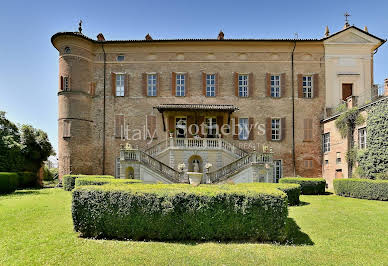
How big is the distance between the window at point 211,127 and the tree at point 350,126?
9198 mm

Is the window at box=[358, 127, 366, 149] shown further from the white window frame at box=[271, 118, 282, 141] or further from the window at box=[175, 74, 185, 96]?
the window at box=[175, 74, 185, 96]

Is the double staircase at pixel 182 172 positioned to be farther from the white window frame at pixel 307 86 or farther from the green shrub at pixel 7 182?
the white window frame at pixel 307 86

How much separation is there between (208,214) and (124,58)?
19.6m

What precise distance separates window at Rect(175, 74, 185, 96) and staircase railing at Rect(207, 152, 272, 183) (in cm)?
831

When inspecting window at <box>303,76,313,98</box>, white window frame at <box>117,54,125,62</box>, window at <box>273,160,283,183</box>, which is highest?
white window frame at <box>117,54,125,62</box>

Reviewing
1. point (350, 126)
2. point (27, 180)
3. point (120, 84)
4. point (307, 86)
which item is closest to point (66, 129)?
point (27, 180)

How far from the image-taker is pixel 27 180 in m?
21.8

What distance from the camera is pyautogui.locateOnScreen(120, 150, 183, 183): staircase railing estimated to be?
17.9 metres

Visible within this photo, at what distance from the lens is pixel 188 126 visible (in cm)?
2244

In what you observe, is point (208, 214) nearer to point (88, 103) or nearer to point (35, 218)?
point (35, 218)

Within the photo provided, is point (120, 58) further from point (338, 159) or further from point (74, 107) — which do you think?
point (338, 159)

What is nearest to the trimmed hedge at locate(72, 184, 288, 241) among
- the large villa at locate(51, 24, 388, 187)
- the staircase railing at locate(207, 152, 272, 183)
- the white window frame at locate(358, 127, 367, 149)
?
the staircase railing at locate(207, 152, 272, 183)

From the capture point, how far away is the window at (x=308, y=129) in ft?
73.9

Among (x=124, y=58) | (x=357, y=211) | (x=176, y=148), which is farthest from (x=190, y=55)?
(x=357, y=211)
